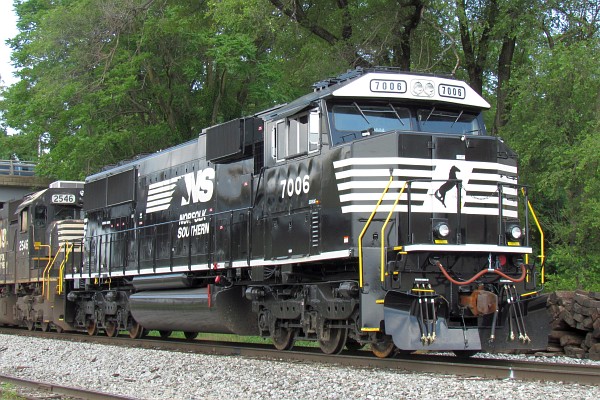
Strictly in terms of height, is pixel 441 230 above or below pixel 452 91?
below

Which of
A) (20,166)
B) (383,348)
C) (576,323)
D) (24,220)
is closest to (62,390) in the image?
(383,348)

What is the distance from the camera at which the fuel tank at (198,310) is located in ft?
43.5

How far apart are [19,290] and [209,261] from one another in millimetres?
11431

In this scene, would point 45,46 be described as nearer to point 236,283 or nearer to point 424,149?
point 236,283

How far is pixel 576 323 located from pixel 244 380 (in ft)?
19.2

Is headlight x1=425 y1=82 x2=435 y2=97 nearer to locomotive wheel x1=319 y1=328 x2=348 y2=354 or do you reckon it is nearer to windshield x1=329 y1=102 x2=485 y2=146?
windshield x1=329 y1=102 x2=485 y2=146

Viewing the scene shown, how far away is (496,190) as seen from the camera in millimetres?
10328

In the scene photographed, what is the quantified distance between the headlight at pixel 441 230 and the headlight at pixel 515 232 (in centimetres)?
98

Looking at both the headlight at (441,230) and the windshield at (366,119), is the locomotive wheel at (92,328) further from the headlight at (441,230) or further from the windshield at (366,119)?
the headlight at (441,230)

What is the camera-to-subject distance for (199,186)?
47.6ft

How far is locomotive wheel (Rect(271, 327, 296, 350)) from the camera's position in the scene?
1217 centimetres

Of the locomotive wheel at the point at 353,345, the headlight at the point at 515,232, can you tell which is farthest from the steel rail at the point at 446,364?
the headlight at the point at 515,232

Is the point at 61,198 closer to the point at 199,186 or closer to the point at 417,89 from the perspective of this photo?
the point at 199,186

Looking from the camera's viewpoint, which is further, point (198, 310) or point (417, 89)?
point (198, 310)
